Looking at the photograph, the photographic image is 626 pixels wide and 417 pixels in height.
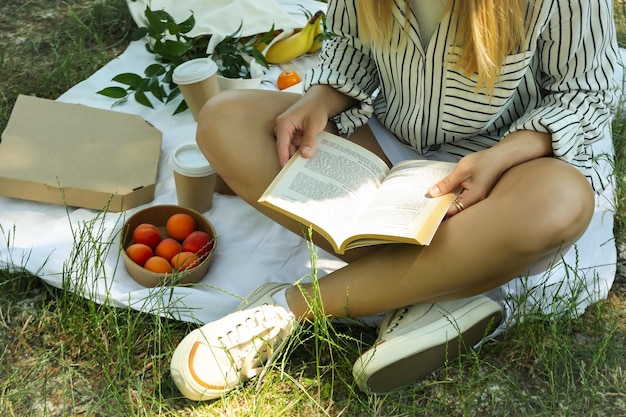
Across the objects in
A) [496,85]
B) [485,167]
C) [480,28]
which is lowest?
[485,167]

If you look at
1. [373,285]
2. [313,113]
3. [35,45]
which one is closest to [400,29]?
[313,113]

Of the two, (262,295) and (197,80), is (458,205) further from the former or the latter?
(197,80)

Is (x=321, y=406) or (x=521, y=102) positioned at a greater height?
(x=521, y=102)

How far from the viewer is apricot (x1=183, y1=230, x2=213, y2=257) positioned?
1.70 m

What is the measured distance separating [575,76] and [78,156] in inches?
46.5

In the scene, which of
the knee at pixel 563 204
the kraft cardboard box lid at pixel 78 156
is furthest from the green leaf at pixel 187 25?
the knee at pixel 563 204

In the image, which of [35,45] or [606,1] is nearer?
[606,1]

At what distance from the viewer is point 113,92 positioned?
2234 millimetres

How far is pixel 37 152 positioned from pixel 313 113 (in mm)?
743

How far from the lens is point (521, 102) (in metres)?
1.61

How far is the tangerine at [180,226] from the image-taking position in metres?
1.75

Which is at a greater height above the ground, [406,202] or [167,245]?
[406,202]

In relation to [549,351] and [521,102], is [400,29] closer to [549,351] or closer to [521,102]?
[521,102]

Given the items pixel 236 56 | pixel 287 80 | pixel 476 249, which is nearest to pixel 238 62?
pixel 236 56
